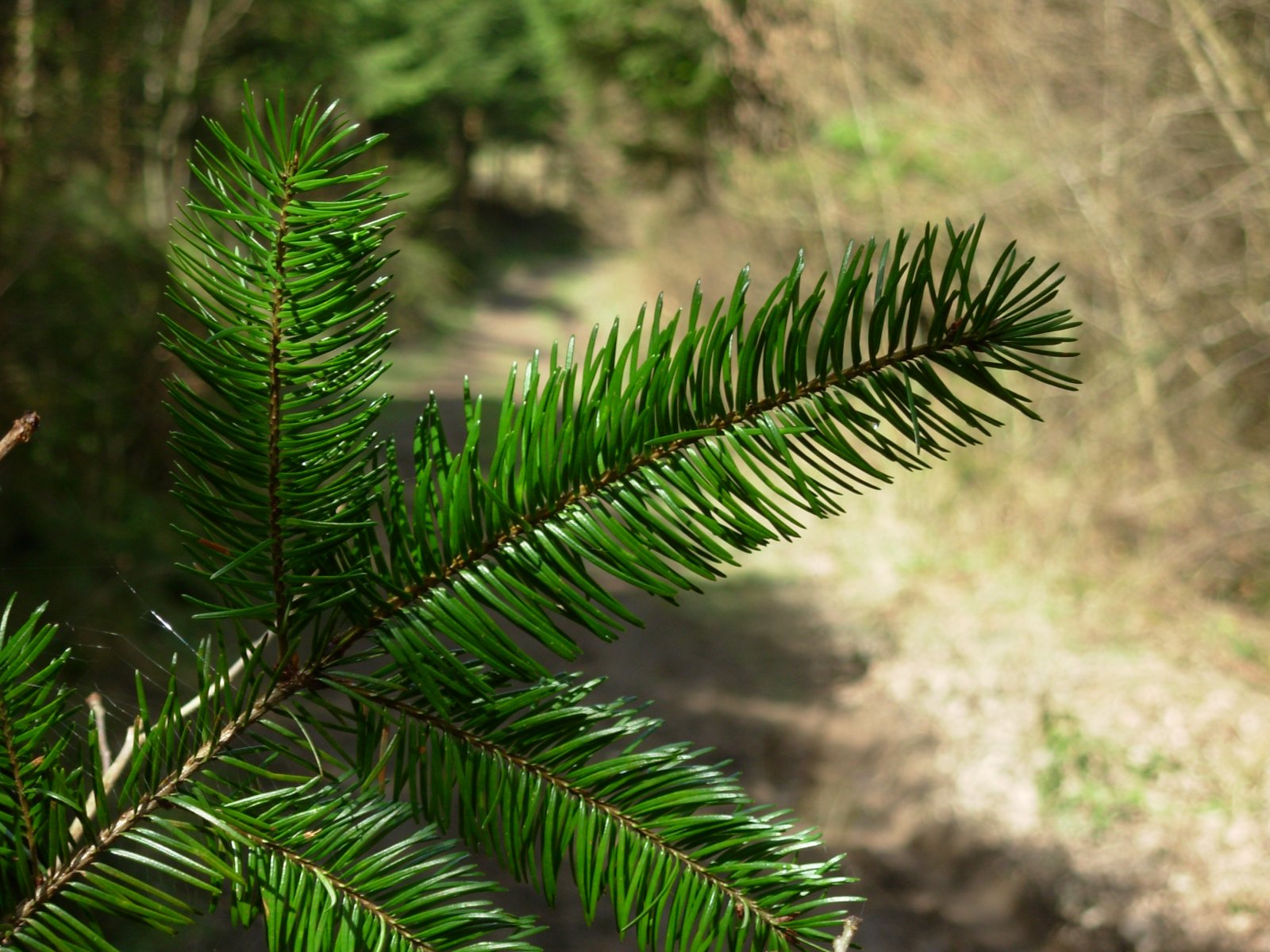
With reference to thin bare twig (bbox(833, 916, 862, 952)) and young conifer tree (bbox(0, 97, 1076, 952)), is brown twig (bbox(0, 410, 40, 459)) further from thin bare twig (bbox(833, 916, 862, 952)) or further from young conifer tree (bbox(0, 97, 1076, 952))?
thin bare twig (bbox(833, 916, 862, 952))

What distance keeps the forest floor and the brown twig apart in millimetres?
2891

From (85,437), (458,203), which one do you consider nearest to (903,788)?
(85,437)

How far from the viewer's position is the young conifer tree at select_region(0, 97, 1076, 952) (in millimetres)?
551

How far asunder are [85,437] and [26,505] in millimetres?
644

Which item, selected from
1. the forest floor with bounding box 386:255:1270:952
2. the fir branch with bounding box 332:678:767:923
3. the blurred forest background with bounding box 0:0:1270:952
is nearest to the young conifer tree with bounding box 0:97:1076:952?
the fir branch with bounding box 332:678:767:923

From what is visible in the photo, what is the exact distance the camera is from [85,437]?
12.5ft

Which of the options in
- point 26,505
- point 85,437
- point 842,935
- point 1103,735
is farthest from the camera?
point 1103,735

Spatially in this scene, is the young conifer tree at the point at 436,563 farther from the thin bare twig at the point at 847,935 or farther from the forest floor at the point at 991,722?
the forest floor at the point at 991,722

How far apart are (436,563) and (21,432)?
0.86ft

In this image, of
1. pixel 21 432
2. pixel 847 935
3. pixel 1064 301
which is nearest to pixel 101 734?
pixel 21 432

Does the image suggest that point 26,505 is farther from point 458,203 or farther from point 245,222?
point 458,203

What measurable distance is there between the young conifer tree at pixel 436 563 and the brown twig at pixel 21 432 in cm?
10

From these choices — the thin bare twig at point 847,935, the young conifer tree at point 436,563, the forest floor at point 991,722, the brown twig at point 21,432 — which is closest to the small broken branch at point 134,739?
the young conifer tree at point 436,563

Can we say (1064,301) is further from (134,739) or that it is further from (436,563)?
(134,739)
